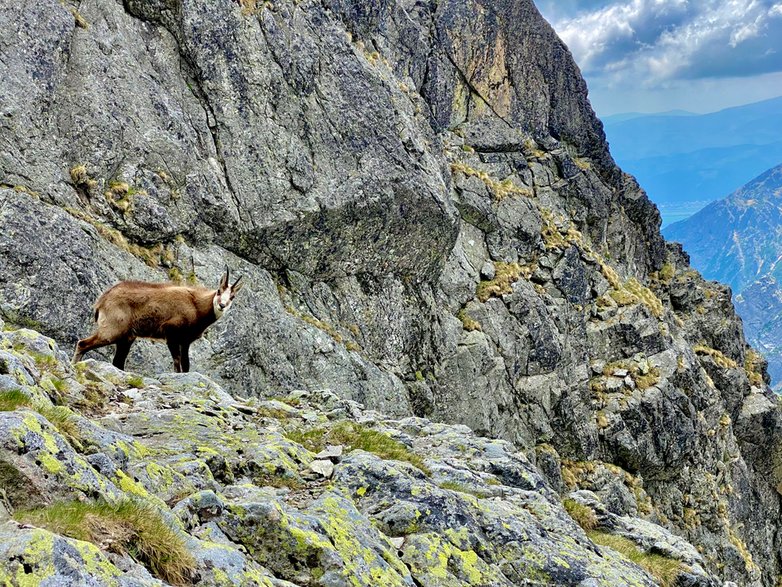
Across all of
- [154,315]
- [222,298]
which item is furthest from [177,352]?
[222,298]

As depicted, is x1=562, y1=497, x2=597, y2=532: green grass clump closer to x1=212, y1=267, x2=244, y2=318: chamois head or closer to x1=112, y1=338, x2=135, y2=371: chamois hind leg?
x1=212, y1=267, x2=244, y2=318: chamois head

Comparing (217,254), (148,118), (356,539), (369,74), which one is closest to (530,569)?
(356,539)

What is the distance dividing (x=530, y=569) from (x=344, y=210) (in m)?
22.3

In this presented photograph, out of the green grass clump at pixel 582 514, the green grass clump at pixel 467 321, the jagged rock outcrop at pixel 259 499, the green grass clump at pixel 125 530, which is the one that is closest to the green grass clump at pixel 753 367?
the green grass clump at pixel 467 321

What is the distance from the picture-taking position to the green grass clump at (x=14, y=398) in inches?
287

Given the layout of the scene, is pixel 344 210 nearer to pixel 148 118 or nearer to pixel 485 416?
pixel 148 118

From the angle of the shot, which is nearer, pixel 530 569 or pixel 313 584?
pixel 313 584

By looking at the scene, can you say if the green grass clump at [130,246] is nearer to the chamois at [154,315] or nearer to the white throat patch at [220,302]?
the chamois at [154,315]

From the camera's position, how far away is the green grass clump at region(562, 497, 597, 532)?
1381 cm

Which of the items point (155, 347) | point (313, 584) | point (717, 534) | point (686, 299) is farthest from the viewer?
point (686, 299)

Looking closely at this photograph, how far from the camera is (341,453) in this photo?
11.6 metres

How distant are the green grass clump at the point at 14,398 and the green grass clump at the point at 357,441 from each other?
533cm

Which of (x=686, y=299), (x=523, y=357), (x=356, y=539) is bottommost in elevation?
(x=356, y=539)

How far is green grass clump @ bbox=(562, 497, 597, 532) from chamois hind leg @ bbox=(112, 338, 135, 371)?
1044 cm
